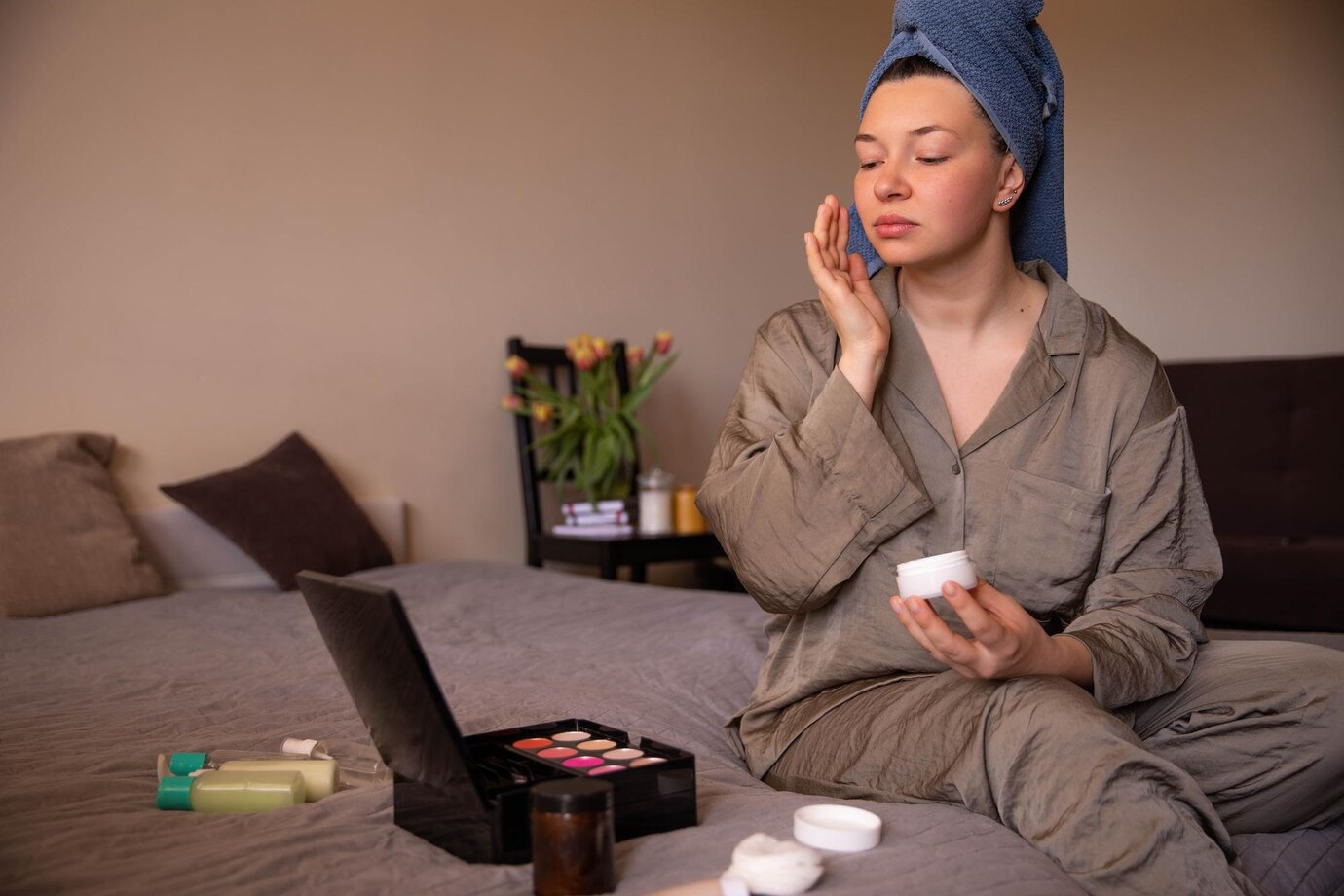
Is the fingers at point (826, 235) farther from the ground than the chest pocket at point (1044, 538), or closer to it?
farther from the ground

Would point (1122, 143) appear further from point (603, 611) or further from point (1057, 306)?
point (1057, 306)

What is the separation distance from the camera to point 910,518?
A: 134cm

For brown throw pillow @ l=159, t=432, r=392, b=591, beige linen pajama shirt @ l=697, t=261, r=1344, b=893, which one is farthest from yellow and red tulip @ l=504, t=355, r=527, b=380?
beige linen pajama shirt @ l=697, t=261, r=1344, b=893

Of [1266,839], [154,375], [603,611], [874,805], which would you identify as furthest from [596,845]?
[154,375]

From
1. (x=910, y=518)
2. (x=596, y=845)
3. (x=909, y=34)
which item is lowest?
(x=596, y=845)

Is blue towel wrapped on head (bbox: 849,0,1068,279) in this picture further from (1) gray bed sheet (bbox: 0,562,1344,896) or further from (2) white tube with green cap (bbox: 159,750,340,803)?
(2) white tube with green cap (bbox: 159,750,340,803)

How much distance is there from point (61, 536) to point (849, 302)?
203cm

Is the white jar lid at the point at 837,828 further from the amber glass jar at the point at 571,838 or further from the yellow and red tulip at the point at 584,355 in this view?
the yellow and red tulip at the point at 584,355

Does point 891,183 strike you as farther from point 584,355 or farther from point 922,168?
point 584,355

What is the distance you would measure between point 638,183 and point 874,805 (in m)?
3.30

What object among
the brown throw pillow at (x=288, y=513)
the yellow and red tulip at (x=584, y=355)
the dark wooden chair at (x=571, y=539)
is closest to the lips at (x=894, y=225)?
the brown throw pillow at (x=288, y=513)

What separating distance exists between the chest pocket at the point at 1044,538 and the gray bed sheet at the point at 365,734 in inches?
13.0

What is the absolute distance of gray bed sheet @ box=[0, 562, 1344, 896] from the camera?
0.96 meters

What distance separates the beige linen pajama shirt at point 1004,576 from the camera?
120 centimetres
